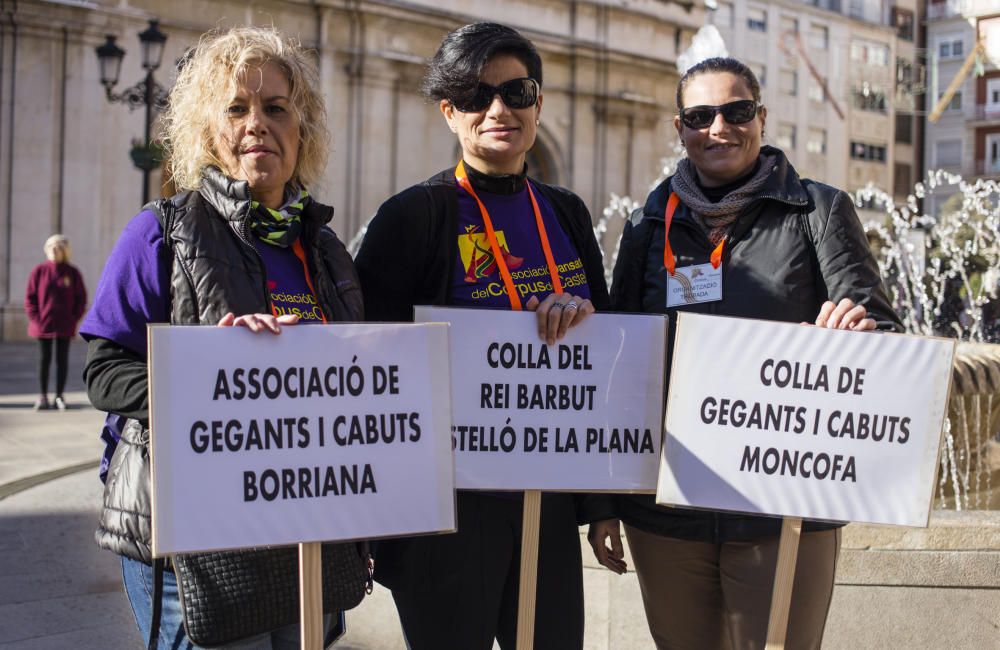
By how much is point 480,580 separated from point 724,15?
47.0 m

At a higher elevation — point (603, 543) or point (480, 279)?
point (480, 279)

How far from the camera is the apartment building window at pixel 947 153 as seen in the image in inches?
2104

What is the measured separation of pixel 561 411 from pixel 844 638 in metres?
1.53

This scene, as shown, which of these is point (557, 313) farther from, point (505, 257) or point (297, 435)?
point (297, 435)

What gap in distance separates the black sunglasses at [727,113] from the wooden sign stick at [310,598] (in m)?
1.44

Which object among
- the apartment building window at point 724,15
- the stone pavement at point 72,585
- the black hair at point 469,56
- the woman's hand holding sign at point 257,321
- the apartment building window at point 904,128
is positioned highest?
the apartment building window at point 724,15

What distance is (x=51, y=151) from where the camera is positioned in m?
18.0

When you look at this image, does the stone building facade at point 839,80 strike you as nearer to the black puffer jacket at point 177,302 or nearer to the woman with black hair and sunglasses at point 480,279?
the woman with black hair and sunglasses at point 480,279

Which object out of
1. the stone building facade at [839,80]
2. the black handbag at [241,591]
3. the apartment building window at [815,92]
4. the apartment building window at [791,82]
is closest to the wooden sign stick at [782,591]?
the black handbag at [241,591]

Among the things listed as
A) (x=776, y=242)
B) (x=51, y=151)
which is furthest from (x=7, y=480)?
(x=51, y=151)

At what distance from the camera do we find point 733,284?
2.63 metres

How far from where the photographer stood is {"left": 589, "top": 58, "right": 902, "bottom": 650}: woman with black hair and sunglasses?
254 cm

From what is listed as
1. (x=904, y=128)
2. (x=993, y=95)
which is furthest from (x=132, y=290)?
(x=993, y=95)

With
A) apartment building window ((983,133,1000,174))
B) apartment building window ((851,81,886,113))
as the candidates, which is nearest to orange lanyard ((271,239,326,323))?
apartment building window ((851,81,886,113))
